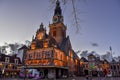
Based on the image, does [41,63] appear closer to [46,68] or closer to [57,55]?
[46,68]

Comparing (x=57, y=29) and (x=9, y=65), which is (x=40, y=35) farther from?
(x=9, y=65)

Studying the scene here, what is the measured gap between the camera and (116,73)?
237ft

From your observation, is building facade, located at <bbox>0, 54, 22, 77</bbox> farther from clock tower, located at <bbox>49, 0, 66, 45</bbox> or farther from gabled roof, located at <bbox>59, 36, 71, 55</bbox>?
gabled roof, located at <bbox>59, 36, 71, 55</bbox>

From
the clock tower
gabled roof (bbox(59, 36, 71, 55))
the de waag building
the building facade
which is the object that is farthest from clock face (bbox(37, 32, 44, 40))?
the building facade

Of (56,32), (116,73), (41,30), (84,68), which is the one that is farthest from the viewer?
(116,73)

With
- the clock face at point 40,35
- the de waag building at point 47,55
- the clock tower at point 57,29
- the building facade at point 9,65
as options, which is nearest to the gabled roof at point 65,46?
the de waag building at point 47,55

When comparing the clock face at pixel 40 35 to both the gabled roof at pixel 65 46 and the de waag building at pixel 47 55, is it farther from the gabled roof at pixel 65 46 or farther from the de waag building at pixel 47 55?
→ the gabled roof at pixel 65 46

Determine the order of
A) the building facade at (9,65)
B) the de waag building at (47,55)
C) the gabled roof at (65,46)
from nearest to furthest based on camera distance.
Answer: the de waag building at (47,55)
the building facade at (9,65)
the gabled roof at (65,46)

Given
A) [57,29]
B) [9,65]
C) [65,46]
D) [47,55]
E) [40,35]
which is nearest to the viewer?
[47,55]

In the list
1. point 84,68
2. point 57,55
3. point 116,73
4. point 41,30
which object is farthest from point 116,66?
point 41,30

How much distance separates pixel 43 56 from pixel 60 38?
1241 cm

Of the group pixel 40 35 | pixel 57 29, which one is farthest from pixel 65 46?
pixel 40 35

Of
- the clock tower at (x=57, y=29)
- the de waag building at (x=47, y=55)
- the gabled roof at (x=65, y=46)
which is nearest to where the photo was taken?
the de waag building at (x=47, y=55)

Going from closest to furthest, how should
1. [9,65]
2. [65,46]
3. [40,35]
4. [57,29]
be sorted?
[40,35], [9,65], [65,46], [57,29]
